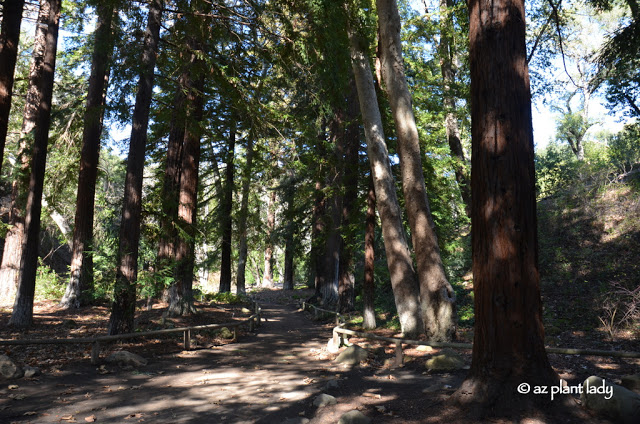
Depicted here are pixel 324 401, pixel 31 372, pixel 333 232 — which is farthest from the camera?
pixel 333 232

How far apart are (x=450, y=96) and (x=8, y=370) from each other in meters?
15.3

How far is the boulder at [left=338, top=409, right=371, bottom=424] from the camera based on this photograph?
192 inches

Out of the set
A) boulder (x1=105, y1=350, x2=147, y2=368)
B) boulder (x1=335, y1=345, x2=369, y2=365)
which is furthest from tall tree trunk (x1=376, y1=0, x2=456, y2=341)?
boulder (x1=105, y1=350, x2=147, y2=368)

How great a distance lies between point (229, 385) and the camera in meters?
7.48

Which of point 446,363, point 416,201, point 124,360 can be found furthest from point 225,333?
point 446,363

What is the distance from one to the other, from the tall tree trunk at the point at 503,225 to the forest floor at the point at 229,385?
0.43m

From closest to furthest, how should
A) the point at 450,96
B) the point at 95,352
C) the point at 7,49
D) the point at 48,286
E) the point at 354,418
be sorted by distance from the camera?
the point at 354,418, the point at 95,352, the point at 7,49, the point at 450,96, the point at 48,286

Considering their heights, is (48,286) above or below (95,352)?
above

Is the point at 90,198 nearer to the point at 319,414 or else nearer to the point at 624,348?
the point at 319,414

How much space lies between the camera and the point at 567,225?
20062 millimetres

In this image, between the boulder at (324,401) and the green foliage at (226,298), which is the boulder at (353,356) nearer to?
the boulder at (324,401)

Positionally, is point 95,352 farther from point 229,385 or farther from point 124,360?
point 229,385

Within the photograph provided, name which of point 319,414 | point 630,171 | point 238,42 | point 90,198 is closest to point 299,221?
point 90,198

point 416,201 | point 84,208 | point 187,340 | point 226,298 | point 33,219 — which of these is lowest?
point 187,340
